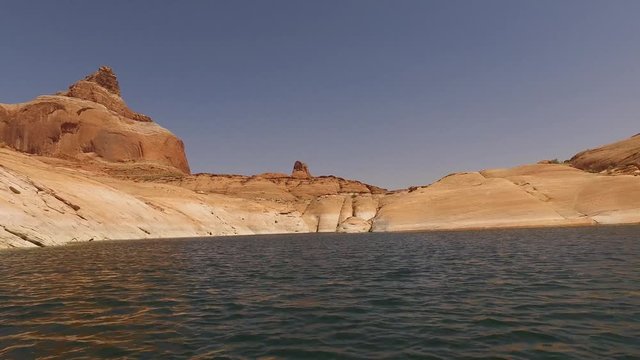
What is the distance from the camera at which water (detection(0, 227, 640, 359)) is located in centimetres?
955

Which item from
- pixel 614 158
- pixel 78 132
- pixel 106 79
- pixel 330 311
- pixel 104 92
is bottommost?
pixel 330 311

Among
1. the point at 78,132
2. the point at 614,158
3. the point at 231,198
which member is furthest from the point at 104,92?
the point at 614,158

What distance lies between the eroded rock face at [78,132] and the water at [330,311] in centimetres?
13817

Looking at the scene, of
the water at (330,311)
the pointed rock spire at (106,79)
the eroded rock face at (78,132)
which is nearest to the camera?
the water at (330,311)

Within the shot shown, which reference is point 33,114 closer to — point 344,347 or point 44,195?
point 44,195

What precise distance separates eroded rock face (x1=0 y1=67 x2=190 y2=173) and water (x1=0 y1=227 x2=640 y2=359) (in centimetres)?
13817

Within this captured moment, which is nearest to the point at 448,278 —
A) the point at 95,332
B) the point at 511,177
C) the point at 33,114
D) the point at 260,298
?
the point at 260,298

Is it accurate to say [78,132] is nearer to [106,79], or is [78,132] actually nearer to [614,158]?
[106,79]

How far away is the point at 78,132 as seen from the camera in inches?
5866

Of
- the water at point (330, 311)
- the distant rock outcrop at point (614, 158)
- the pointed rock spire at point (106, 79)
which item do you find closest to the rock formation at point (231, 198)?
the distant rock outcrop at point (614, 158)

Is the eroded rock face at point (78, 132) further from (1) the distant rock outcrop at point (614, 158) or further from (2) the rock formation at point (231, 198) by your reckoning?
(1) the distant rock outcrop at point (614, 158)

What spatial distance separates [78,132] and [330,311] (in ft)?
533

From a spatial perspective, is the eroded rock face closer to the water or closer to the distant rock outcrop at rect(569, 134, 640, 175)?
the distant rock outcrop at rect(569, 134, 640, 175)

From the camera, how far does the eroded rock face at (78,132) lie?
148 metres
